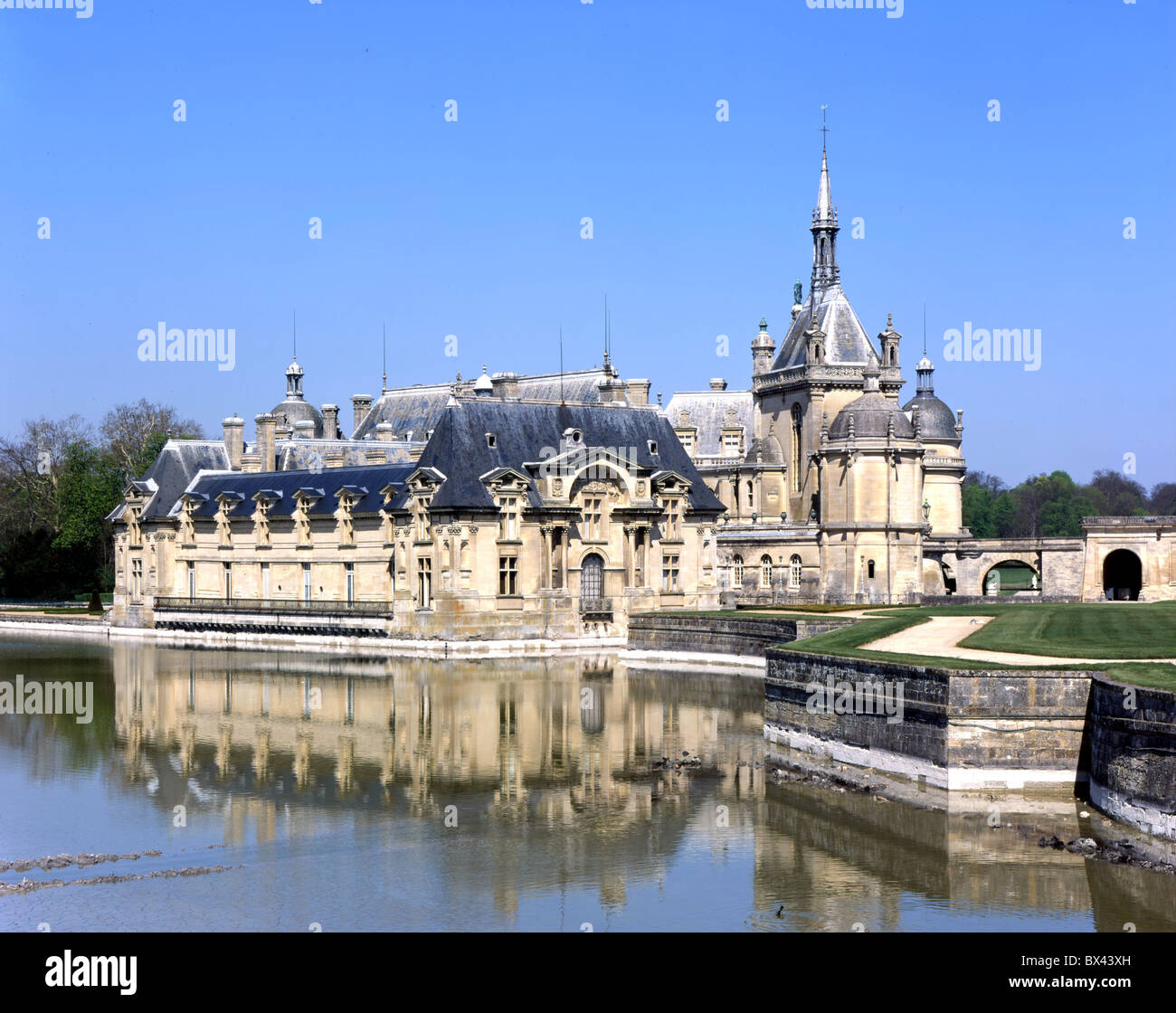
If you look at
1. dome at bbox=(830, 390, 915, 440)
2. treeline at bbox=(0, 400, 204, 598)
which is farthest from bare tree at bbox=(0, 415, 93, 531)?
dome at bbox=(830, 390, 915, 440)

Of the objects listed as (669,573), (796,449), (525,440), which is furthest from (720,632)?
(796,449)

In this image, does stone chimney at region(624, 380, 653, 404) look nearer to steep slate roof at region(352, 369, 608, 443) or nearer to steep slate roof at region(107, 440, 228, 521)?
steep slate roof at region(352, 369, 608, 443)

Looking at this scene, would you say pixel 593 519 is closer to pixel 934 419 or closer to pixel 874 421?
pixel 874 421

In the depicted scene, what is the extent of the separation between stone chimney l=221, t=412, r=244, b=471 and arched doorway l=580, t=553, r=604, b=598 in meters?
27.3

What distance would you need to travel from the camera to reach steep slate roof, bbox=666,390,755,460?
339ft

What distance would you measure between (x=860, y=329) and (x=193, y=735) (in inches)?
2373

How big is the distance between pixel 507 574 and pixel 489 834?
37.4 metres

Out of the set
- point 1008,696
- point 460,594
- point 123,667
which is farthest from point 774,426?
point 1008,696

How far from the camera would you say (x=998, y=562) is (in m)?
87.5

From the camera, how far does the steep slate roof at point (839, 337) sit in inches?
3718

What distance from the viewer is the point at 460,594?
6644cm

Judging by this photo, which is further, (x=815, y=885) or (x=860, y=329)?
(x=860, y=329)

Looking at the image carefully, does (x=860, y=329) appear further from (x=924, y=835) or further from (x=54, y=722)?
(x=924, y=835)

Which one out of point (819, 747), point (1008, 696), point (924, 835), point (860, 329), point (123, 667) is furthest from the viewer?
point (860, 329)
